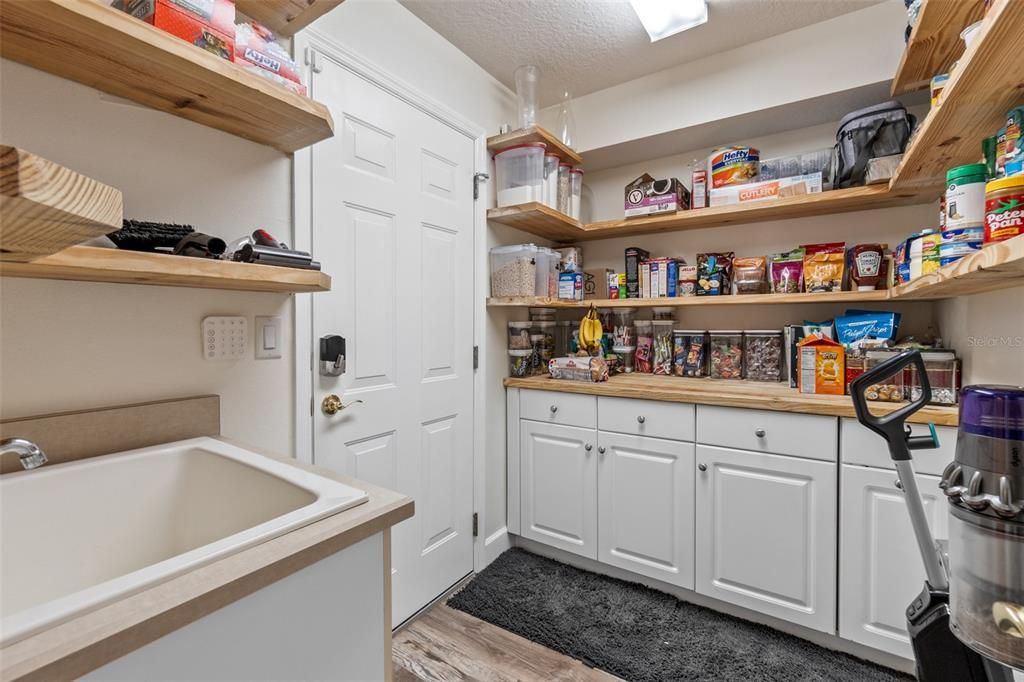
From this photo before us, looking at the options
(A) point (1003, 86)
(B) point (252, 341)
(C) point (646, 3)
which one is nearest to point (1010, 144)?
(A) point (1003, 86)

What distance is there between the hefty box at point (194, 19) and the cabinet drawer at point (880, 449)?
2.10 meters

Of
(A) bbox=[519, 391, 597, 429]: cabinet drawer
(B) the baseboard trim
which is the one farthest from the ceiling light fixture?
(B) the baseboard trim

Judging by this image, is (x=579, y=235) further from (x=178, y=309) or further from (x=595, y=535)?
(x=178, y=309)

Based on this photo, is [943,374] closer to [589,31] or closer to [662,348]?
[662,348]

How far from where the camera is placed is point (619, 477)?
82.5 inches

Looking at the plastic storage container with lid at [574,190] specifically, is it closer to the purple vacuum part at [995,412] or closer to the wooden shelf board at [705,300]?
the wooden shelf board at [705,300]

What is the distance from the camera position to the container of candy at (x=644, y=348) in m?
2.51

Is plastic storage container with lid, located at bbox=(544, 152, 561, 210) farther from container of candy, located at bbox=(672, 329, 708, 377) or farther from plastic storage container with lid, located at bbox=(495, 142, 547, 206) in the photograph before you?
container of candy, located at bbox=(672, 329, 708, 377)

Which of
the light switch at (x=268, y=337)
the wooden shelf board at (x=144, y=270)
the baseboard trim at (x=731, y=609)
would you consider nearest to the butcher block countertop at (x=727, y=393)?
the baseboard trim at (x=731, y=609)

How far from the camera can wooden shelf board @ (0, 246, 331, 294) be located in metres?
0.78

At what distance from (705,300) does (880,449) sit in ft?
2.96

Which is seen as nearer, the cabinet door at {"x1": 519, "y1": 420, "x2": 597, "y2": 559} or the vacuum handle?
the vacuum handle

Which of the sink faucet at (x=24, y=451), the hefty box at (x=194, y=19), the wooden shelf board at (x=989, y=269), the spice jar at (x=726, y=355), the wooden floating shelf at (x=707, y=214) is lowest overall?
the sink faucet at (x=24, y=451)

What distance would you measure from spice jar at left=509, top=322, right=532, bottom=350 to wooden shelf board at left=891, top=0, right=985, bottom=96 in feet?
5.85
